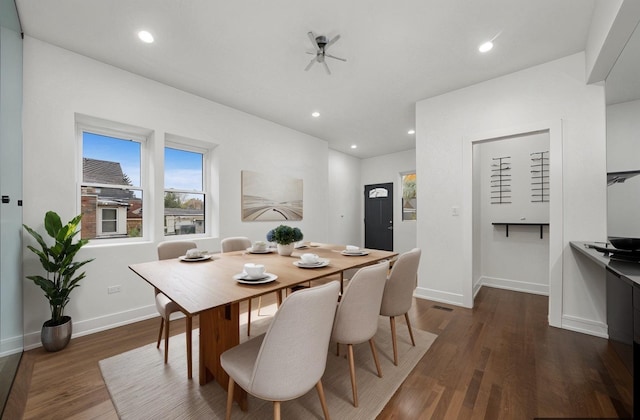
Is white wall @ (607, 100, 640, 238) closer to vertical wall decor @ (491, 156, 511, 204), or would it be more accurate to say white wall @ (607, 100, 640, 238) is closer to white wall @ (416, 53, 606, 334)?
white wall @ (416, 53, 606, 334)

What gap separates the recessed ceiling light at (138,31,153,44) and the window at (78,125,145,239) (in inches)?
44.4

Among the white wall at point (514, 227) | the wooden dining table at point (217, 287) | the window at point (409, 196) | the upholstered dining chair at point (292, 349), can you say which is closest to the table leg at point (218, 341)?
the wooden dining table at point (217, 287)

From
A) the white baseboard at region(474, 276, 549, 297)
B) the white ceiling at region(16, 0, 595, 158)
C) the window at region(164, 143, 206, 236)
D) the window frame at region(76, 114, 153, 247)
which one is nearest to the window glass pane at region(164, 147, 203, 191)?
the window at region(164, 143, 206, 236)

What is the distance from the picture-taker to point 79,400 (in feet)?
5.17

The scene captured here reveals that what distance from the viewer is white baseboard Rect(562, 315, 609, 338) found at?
2.35 metres

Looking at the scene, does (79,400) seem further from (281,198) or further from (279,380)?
(281,198)

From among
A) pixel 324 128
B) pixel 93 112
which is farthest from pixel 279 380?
pixel 324 128

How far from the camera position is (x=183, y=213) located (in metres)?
3.41

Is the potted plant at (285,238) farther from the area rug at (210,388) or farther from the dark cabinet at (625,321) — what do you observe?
the dark cabinet at (625,321)

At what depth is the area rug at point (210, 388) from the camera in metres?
1.45

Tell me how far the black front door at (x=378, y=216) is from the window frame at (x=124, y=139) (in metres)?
5.18

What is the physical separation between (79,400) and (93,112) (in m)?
2.49

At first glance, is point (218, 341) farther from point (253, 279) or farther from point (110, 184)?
point (110, 184)

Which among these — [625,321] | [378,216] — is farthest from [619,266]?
[378,216]
